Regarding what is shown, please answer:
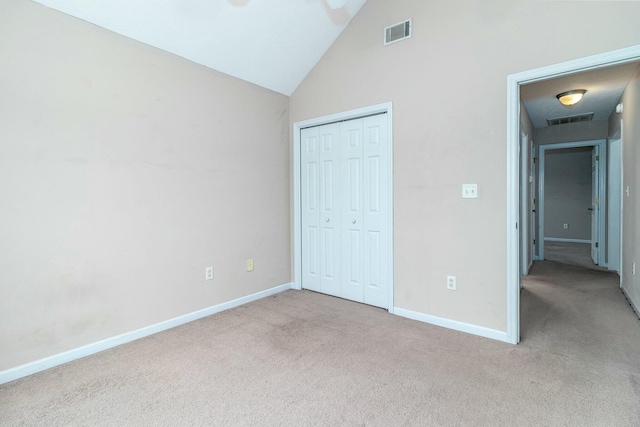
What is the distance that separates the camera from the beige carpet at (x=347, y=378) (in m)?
1.67

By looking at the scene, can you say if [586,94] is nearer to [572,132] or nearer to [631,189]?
[631,189]

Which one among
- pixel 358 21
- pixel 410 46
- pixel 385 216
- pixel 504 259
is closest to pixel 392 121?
pixel 410 46

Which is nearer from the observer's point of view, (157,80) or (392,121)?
(157,80)

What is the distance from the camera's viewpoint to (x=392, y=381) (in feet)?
6.45

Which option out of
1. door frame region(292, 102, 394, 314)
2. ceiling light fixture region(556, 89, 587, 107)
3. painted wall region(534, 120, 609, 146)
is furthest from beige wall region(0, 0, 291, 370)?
painted wall region(534, 120, 609, 146)

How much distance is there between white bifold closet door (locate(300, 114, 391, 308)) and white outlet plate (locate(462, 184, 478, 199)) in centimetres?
70

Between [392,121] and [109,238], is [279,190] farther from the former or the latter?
[109,238]

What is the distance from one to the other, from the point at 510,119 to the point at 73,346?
144 inches

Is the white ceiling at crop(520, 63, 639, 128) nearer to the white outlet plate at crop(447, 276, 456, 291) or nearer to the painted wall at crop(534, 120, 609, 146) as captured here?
the painted wall at crop(534, 120, 609, 146)

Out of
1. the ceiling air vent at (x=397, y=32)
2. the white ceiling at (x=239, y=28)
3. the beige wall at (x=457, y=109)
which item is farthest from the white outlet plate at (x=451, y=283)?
the white ceiling at (x=239, y=28)

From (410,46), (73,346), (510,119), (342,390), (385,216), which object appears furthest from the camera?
(385,216)

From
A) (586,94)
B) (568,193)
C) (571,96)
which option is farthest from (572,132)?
(568,193)

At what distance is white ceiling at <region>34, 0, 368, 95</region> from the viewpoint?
2385 millimetres

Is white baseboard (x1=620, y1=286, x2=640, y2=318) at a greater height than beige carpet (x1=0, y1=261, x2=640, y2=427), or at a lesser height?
greater
